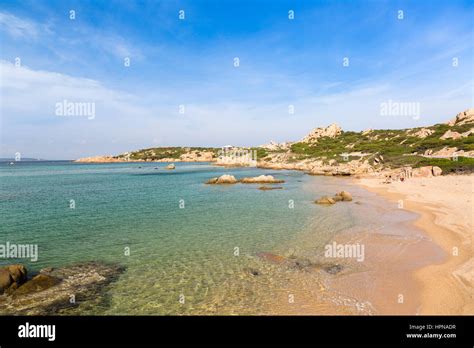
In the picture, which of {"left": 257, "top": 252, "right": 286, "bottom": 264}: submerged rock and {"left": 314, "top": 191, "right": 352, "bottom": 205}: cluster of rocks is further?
{"left": 314, "top": 191, "right": 352, "bottom": 205}: cluster of rocks

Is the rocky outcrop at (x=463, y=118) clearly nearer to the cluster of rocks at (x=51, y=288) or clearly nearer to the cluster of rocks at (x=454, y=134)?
the cluster of rocks at (x=454, y=134)

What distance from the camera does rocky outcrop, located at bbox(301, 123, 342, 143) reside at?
6674 inches

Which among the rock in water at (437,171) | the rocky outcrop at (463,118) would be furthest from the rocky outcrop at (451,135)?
the rock in water at (437,171)

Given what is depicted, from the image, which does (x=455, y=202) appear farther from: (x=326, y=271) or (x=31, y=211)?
(x=31, y=211)

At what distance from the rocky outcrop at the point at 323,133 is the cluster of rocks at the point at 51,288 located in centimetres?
16362

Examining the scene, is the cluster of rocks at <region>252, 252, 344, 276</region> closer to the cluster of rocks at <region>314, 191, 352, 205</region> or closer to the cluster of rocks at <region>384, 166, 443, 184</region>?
the cluster of rocks at <region>314, 191, 352, 205</region>

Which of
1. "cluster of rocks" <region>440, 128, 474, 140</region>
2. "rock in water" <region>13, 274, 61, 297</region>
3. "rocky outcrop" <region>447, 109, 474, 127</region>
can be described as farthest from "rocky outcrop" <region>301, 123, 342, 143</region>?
"rock in water" <region>13, 274, 61, 297</region>

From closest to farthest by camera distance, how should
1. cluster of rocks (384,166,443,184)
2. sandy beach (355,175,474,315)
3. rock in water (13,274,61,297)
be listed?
sandy beach (355,175,474,315)
rock in water (13,274,61,297)
cluster of rocks (384,166,443,184)

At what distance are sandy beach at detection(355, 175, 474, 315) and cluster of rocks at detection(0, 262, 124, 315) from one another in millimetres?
11030

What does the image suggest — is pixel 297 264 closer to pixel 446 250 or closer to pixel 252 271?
pixel 252 271

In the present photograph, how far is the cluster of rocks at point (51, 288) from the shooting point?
1042cm

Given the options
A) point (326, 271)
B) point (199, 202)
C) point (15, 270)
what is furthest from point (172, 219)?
point (326, 271)

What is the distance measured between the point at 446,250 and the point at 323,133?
16456 centimetres
